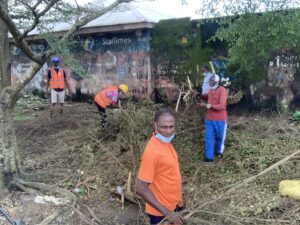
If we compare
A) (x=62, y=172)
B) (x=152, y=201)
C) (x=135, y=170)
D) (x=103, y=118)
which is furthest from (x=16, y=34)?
(x=152, y=201)

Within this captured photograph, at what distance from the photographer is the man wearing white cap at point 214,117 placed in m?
6.34

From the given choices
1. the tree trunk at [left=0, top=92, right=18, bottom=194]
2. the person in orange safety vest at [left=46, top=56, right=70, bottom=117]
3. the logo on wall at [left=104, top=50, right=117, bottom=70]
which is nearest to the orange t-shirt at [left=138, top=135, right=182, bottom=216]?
the tree trunk at [left=0, top=92, right=18, bottom=194]

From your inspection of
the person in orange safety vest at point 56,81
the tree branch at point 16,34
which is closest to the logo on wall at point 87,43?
the person in orange safety vest at point 56,81

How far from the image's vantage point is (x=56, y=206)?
16.9 ft

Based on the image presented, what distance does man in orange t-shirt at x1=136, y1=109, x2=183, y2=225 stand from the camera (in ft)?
9.82

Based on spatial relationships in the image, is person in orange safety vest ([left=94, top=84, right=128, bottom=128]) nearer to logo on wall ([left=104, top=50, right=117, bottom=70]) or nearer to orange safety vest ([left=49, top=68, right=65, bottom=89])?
orange safety vest ([left=49, top=68, right=65, bottom=89])

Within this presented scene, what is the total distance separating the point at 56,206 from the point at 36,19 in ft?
8.74

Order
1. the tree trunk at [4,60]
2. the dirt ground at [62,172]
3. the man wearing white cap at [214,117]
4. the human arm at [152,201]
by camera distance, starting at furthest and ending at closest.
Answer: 1. the man wearing white cap at [214,117]
2. the tree trunk at [4,60]
3. the dirt ground at [62,172]
4. the human arm at [152,201]

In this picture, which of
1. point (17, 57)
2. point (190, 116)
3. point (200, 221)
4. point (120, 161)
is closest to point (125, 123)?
point (120, 161)

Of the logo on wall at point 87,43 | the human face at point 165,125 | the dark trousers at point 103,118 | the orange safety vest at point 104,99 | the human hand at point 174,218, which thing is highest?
the logo on wall at point 87,43

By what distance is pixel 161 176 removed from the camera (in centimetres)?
312

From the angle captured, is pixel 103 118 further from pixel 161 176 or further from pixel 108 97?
pixel 161 176

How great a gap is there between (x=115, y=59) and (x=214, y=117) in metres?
6.87

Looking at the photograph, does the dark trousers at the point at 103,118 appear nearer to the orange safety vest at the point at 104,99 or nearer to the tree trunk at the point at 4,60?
the orange safety vest at the point at 104,99
